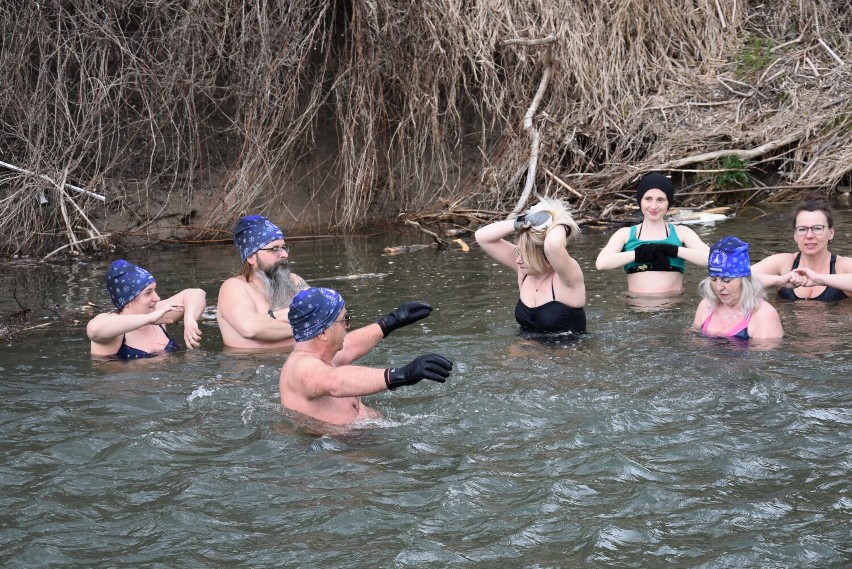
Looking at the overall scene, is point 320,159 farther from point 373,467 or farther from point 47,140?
point 373,467

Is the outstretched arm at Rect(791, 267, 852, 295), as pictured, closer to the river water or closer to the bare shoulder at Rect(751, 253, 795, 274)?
the river water

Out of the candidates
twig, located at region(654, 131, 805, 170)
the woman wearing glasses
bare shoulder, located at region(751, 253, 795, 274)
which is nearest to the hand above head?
the woman wearing glasses

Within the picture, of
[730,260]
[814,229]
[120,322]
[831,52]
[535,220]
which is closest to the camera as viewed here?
[730,260]

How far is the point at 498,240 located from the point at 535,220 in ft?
2.24

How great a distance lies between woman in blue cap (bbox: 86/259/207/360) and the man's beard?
525mm

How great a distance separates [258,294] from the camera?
838cm

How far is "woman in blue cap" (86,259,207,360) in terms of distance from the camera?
7828mm

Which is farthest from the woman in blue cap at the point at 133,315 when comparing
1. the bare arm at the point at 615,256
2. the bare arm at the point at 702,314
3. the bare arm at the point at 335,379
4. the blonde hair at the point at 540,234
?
the bare arm at the point at 702,314

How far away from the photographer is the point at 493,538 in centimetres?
463

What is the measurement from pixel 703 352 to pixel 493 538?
3.37 m

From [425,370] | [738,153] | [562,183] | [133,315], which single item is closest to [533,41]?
[562,183]

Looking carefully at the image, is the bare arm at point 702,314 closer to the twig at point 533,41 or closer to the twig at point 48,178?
the twig at point 533,41

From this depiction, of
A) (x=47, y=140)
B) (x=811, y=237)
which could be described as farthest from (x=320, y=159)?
(x=811, y=237)

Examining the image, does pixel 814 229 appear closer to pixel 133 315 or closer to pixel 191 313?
pixel 191 313
